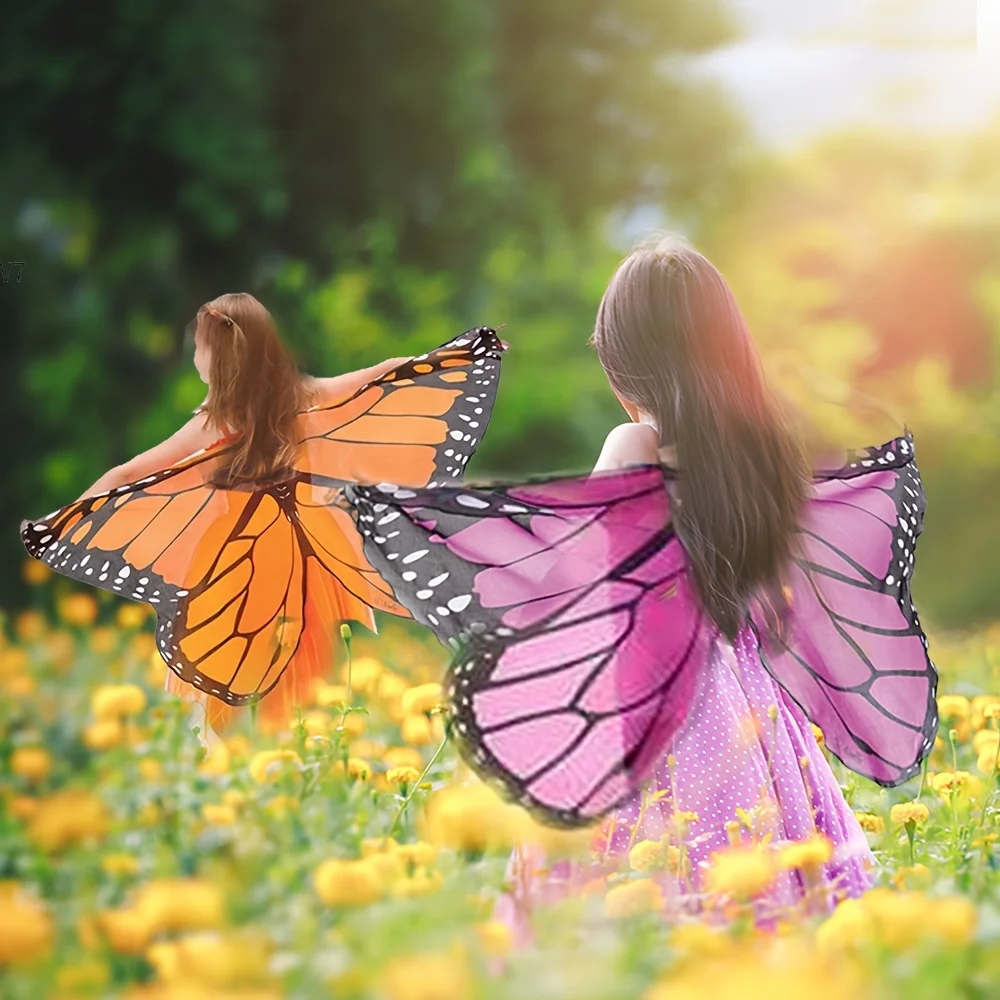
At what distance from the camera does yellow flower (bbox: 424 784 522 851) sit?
1521mm

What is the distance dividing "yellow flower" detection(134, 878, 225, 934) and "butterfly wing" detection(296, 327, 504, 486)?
1728 millimetres

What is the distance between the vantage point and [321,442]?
2.96 meters

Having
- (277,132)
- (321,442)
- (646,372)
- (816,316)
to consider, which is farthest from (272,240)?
(646,372)

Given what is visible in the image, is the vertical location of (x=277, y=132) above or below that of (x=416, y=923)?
above

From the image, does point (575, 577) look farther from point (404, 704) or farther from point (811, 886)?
point (811, 886)

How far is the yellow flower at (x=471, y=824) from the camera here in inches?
59.9

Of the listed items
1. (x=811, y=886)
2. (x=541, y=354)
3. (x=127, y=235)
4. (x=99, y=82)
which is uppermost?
(x=99, y=82)

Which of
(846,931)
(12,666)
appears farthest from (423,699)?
(12,666)

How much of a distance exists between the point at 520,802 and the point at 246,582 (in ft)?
3.82

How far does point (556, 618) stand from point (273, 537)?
3.40ft

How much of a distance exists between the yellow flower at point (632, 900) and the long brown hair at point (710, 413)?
75 cm

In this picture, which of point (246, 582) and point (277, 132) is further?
point (277, 132)

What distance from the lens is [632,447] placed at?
2221 millimetres

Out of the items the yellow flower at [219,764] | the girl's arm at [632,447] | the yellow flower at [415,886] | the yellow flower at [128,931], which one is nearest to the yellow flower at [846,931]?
the yellow flower at [415,886]
